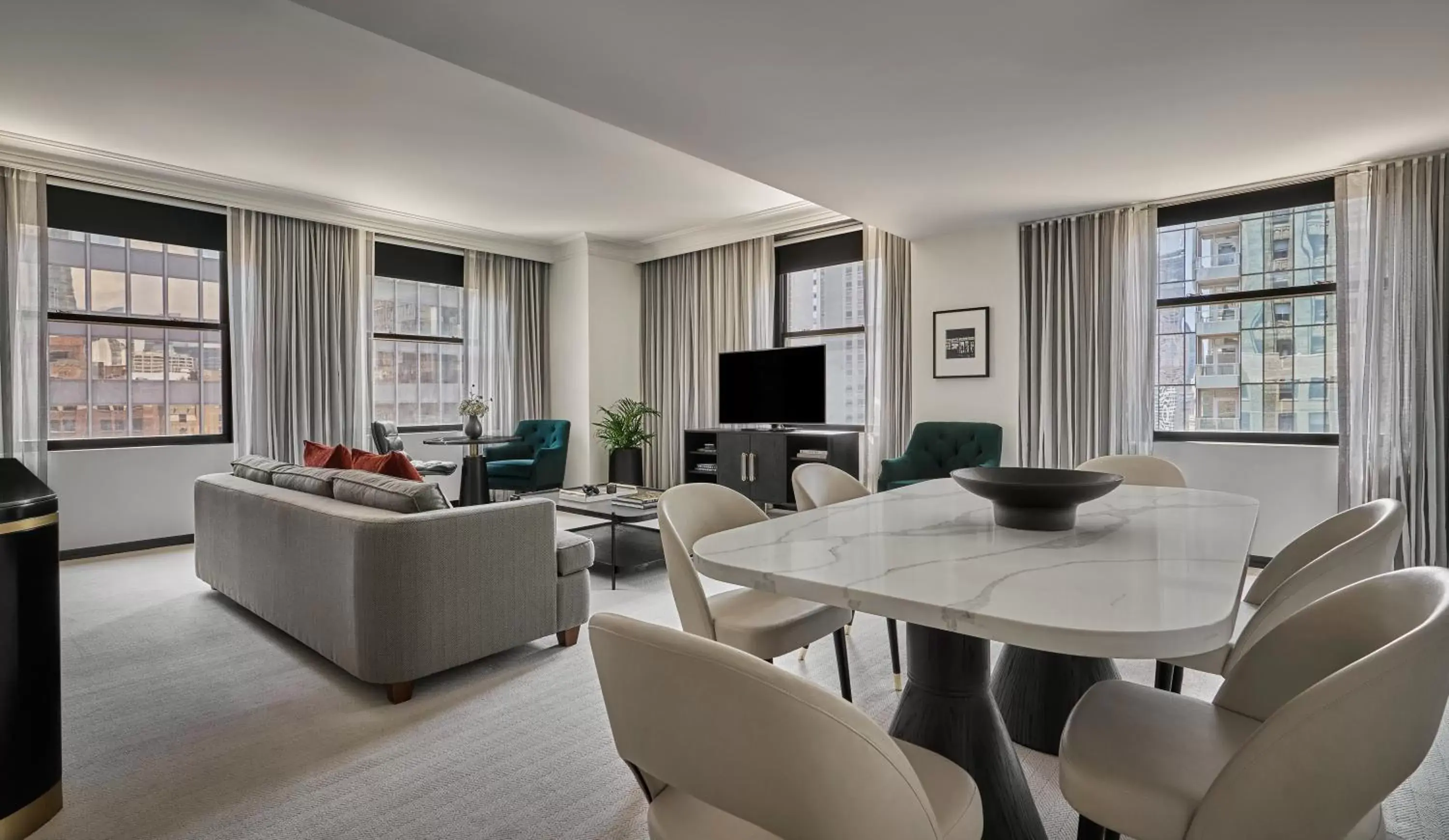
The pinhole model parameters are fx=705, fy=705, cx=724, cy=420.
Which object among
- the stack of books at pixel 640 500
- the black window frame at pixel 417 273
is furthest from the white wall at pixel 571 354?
the stack of books at pixel 640 500

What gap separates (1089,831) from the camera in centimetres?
117

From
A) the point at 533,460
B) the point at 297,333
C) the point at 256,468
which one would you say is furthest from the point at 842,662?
the point at 297,333

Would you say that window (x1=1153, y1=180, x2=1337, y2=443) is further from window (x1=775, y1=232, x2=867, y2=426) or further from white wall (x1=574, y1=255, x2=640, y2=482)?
white wall (x1=574, y1=255, x2=640, y2=482)

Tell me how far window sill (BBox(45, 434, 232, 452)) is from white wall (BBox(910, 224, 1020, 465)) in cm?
526

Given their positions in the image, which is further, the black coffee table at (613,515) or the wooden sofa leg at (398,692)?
the black coffee table at (613,515)

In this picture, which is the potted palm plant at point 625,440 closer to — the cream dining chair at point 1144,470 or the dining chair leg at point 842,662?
the cream dining chair at point 1144,470

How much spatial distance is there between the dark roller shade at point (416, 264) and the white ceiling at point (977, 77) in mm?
3870

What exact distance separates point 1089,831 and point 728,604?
1033 mm

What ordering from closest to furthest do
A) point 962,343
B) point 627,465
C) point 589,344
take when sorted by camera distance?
point 962,343, point 627,465, point 589,344

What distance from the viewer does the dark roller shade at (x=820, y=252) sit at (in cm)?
590

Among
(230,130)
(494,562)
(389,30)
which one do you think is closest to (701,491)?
(494,562)

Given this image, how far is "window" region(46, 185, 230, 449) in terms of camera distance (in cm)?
465

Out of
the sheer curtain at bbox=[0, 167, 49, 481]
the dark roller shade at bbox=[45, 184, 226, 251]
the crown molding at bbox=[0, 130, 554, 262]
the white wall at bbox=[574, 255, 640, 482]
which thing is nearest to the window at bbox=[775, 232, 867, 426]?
the white wall at bbox=[574, 255, 640, 482]

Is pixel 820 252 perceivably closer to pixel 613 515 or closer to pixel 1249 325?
pixel 1249 325
